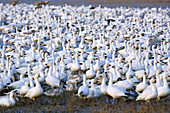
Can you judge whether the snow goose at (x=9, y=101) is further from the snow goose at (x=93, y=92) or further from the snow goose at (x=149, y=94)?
the snow goose at (x=149, y=94)

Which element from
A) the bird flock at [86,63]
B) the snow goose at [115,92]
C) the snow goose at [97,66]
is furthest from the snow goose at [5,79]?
the snow goose at [115,92]

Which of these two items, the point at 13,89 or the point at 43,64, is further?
the point at 43,64

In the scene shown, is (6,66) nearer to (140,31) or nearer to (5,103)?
(5,103)

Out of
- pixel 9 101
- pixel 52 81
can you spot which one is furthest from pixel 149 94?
pixel 9 101

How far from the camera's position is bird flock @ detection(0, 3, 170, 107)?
8.68 meters

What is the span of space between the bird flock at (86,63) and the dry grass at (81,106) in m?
0.14

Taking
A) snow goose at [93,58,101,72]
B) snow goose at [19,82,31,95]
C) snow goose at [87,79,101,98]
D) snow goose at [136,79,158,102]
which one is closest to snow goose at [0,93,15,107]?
snow goose at [19,82,31,95]

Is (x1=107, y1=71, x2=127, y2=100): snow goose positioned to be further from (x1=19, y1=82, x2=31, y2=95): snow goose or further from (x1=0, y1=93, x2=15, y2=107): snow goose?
(x1=0, y1=93, x2=15, y2=107): snow goose

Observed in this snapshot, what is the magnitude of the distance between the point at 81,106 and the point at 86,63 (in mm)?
3565

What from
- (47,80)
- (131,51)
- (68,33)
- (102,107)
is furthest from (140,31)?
(102,107)

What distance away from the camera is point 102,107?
7969 mm

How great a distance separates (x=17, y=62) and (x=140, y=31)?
329 inches

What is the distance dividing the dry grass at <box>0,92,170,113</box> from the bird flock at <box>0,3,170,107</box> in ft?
0.47

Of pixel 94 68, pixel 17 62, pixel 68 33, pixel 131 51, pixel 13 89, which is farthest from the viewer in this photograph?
pixel 68 33
